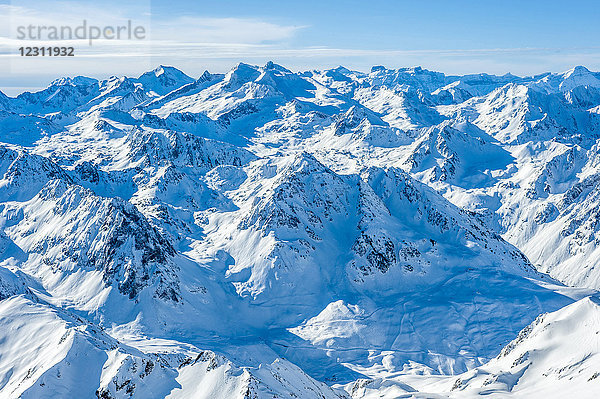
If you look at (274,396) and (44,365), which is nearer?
(274,396)

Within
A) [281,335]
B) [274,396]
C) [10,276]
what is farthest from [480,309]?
[10,276]

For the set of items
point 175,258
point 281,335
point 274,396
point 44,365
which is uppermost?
point 274,396

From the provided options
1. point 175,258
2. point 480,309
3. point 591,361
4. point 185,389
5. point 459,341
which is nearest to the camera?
point 185,389

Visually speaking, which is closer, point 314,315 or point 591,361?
point 591,361

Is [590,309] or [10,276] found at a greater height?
[590,309]

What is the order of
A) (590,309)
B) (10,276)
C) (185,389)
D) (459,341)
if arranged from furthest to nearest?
(459,341)
(10,276)
(590,309)
(185,389)

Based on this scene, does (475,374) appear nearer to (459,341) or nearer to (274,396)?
(274,396)

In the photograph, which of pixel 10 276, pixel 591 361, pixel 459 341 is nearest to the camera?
pixel 591 361

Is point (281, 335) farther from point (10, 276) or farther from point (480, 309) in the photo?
point (10, 276)

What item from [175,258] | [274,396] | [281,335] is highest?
[274,396]

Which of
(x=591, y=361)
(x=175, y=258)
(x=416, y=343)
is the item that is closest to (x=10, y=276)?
(x=175, y=258)
